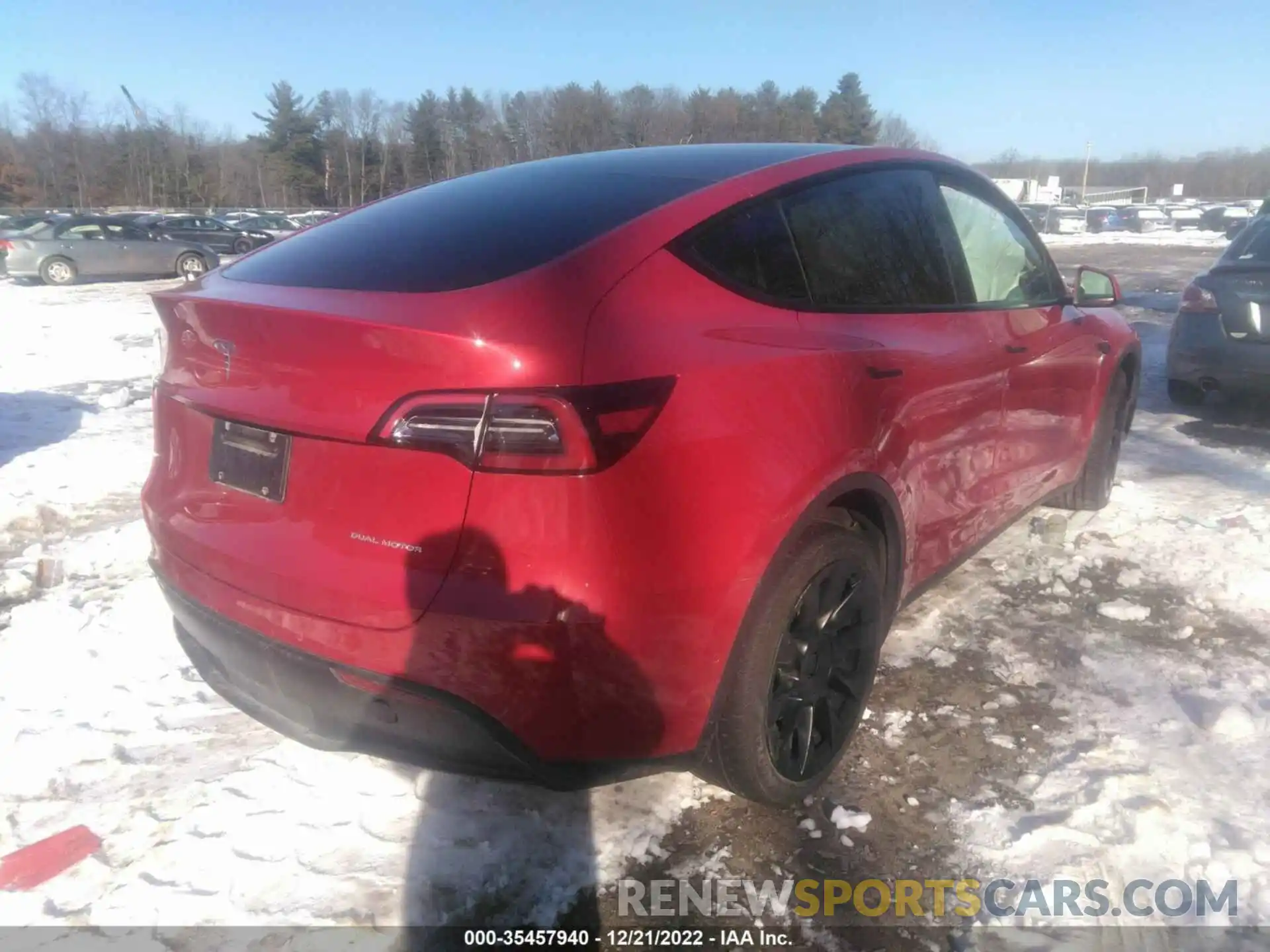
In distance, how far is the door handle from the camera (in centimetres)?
254

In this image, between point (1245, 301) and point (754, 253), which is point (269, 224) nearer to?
point (1245, 301)

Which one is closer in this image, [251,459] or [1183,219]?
[251,459]

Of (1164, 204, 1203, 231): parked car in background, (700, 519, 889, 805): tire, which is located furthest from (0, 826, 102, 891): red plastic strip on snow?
(1164, 204, 1203, 231): parked car in background

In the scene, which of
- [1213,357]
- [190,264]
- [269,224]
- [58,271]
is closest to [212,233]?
[190,264]

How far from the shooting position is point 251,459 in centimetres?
218

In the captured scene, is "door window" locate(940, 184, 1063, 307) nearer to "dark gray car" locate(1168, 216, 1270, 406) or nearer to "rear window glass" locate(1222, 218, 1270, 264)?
"dark gray car" locate(1168, 216, 1270, 406)

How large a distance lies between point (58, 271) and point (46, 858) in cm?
2019

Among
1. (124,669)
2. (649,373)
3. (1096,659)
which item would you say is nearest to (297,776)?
(124,669)

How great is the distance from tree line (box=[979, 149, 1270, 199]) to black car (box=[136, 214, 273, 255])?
70.9 m

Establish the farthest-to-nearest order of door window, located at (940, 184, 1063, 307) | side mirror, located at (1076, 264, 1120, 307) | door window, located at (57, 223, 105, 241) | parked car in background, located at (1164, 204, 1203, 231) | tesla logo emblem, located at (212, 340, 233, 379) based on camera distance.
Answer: parked car in background, located at (1164, 204, 1203, 231) → door window, located at (57, 223, 105, 241) → side mirror, located at (1076, 264, 1120, 307) → door window, located at (940, 184, 1063, 307) → tesla logo emblem, located at (212, 340, 233, 379)

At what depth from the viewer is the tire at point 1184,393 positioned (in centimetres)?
705

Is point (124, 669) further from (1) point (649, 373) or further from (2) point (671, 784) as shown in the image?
(1) point (649, 373)

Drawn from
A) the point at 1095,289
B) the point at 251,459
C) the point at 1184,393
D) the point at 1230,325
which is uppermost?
the point at 1095,289

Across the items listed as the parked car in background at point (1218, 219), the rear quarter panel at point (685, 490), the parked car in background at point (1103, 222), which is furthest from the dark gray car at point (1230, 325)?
the parked car in background at point (1103, 222)
